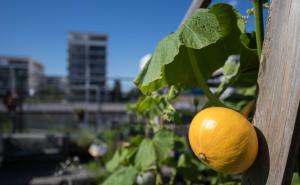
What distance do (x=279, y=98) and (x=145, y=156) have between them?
93 centimetres

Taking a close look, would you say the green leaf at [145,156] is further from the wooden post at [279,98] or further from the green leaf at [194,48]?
the wooden post at [279,98]

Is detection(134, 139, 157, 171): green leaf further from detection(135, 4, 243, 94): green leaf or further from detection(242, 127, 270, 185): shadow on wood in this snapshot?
detection(242, 127, 270, 185): shadow on wood

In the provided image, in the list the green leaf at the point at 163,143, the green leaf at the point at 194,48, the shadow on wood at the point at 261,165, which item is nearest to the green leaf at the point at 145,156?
the green leaf at the point at 163,143

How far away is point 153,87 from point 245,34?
274 millimetres

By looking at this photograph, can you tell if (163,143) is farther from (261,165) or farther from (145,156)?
(261,165)

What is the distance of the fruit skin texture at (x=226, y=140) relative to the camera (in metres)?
0.58

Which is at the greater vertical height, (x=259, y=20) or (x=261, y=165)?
(x=259, y=20)

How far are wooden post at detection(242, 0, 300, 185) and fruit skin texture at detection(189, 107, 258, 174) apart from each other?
1.1 inches

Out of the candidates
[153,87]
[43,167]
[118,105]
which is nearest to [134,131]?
[43,167]

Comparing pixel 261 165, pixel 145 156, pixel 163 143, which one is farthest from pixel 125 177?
pixel 261 165

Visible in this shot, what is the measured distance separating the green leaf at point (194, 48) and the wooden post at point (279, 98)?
4.8 inches

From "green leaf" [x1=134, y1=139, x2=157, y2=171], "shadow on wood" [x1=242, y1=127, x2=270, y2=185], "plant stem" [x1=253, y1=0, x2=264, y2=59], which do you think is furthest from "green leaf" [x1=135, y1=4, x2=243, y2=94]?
"green leaf" [x1=134, y1=139, x2=157, y2=171]

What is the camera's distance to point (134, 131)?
4.69m

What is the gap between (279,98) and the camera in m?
0.59
